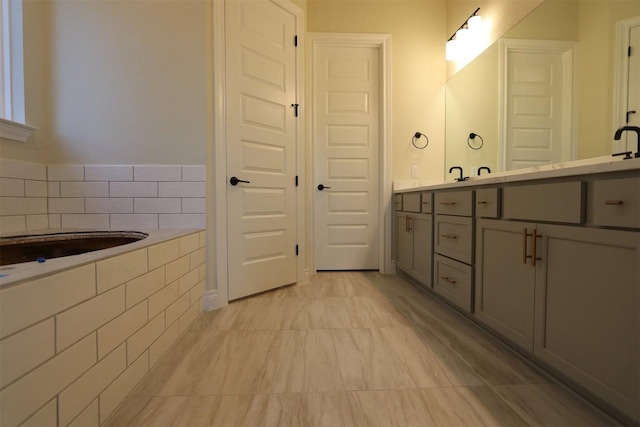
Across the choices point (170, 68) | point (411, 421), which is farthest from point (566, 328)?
point (170, 68)

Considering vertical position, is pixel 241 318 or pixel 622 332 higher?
pixel 622 332

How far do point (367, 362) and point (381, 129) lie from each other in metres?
2.32

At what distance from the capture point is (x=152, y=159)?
188 cm

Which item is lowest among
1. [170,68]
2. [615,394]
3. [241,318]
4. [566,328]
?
[241,318]

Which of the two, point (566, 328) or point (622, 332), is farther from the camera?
point (566, 328)

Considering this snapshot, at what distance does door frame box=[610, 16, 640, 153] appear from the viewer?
1.31m

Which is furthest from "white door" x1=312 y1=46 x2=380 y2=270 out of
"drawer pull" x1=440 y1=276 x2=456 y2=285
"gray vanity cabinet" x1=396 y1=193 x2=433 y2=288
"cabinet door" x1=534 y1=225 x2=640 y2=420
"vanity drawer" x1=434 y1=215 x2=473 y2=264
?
"cabinet door" x1=534 y1=225 x2=640 y2=420

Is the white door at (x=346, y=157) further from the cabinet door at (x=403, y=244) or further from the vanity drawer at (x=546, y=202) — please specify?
the vanity drawer at (x=546, y=202)

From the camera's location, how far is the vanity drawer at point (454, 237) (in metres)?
1.64

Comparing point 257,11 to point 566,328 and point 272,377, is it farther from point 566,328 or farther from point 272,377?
point 566,328

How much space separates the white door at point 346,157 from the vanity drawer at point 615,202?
6.82 ft

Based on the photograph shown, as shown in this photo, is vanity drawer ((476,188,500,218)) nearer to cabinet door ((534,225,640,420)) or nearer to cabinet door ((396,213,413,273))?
cabinet door ((534,225,640,420))

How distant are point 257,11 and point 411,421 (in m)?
2.66

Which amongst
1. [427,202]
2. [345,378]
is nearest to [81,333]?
[345,378]
